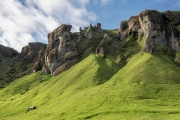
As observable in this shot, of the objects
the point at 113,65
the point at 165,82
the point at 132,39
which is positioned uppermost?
the point at 132,39

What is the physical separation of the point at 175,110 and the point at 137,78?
47.7 meters

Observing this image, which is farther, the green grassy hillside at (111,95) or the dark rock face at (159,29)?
the dark rock face at (159,29)

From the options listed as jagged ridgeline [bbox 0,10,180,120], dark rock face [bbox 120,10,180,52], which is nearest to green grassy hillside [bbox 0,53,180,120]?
jagged ridgeline [bbox 0,10,180,120]

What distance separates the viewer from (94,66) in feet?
536

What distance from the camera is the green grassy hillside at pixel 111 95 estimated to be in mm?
81500

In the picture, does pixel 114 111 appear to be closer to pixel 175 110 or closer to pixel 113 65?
pixel 175 110

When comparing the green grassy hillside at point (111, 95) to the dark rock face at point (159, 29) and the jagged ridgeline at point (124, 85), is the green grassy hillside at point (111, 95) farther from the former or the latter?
the dark rock face at point (159, 29)

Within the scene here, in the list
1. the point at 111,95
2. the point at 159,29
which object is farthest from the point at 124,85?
the point at 159,29

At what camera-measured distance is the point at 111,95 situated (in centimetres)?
10306

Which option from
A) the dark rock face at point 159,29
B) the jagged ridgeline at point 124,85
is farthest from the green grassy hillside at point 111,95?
the dark rock face at point 159,29

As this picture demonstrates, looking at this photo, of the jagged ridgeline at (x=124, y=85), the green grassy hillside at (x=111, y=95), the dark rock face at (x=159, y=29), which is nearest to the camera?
the green grassy hillside at (x=111, y=95)

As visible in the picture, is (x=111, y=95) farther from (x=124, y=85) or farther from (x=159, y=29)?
(x=159, y=29)

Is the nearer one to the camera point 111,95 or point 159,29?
point 111,95

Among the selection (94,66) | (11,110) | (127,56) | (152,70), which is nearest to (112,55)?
(127,56)
